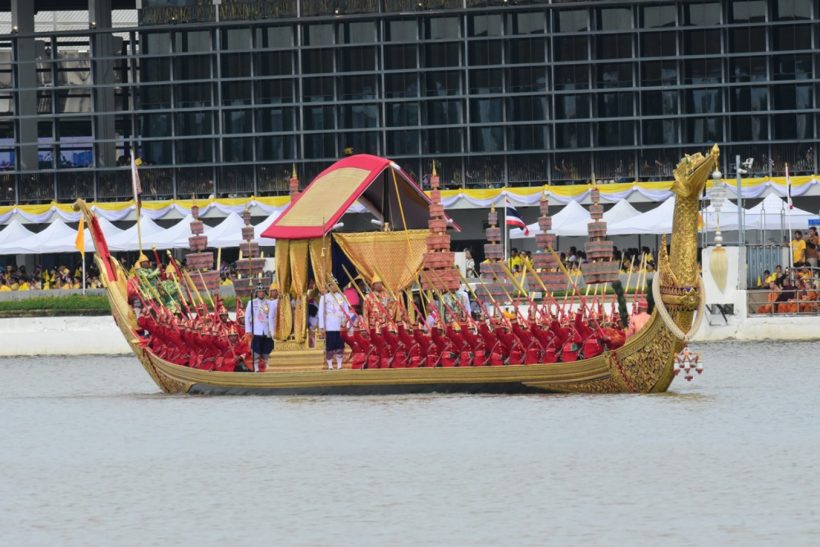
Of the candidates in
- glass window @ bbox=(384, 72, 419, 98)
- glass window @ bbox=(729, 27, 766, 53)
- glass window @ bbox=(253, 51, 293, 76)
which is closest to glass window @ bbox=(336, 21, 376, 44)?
glass window @ bbox=(384, 72, 419, 98)

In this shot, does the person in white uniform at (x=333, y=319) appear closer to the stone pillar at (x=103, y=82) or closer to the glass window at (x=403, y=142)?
the glass window at (x=403, y=142)

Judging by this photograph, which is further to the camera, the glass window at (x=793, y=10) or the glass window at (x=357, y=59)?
the glass window at (x=357, y=59)

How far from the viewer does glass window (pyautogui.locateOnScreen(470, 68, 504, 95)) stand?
75.2 m

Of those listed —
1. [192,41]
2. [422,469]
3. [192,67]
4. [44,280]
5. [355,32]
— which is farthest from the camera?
[192,41]

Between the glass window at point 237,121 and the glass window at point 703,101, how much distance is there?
18.1m

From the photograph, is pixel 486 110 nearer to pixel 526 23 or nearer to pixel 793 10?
pixel 526 23

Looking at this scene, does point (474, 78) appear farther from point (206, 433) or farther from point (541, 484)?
point (541, 484)

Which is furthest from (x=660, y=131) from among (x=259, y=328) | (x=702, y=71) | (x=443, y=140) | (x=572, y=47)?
(x=259, y=328)

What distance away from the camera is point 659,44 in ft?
244

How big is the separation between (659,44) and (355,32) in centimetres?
1248

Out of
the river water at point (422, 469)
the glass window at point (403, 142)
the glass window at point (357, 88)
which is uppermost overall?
the glass window at point (357, 88)

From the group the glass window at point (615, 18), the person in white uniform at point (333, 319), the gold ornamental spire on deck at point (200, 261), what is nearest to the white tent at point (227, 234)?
the glass window at point (615, 18)

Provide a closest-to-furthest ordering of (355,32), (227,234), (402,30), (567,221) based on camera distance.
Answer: (567,221) < (227,234) < (402,30) < (355,32)

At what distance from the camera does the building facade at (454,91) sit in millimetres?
73750
